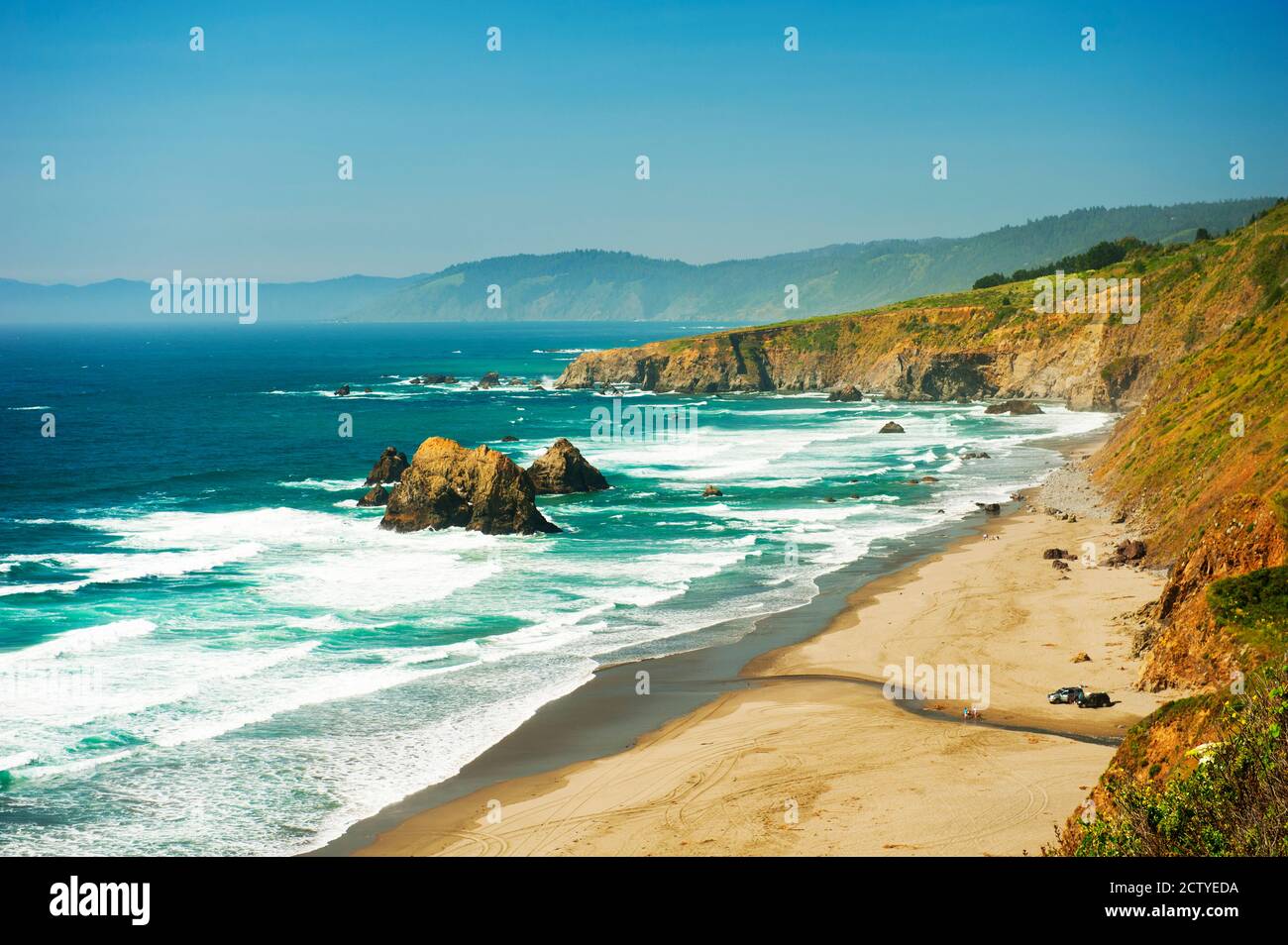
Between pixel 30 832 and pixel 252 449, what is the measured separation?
6915 cm

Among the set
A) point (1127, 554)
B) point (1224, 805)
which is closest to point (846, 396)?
point (1127, 554)

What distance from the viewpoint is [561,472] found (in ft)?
213

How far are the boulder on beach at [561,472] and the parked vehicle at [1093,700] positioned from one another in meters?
41.0

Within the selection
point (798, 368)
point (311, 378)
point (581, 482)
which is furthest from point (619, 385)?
point (581, 482)

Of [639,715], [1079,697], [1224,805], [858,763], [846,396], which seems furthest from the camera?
[846,396]

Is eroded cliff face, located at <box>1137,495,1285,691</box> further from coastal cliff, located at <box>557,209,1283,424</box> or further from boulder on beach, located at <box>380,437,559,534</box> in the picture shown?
coastal cliff, located at <box>557,209,1283,424</box>

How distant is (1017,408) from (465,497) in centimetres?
6814

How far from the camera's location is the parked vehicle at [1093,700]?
2719 cm

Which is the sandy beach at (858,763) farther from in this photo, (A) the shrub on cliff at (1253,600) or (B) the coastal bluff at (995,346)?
(B) the coastal bluff at (995,346)

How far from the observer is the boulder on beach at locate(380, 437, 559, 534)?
175 feet

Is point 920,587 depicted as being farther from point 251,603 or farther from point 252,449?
point 252,449

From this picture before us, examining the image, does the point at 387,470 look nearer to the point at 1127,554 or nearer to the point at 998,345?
Result: the point at 1127,554

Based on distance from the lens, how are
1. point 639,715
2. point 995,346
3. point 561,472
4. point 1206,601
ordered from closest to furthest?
1. point 1206,601
2. point 639,715
3. point 561,472
4. point 995,346

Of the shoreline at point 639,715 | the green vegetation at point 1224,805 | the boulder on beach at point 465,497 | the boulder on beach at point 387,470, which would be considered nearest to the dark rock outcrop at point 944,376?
the boulder on beach at point 387,470
